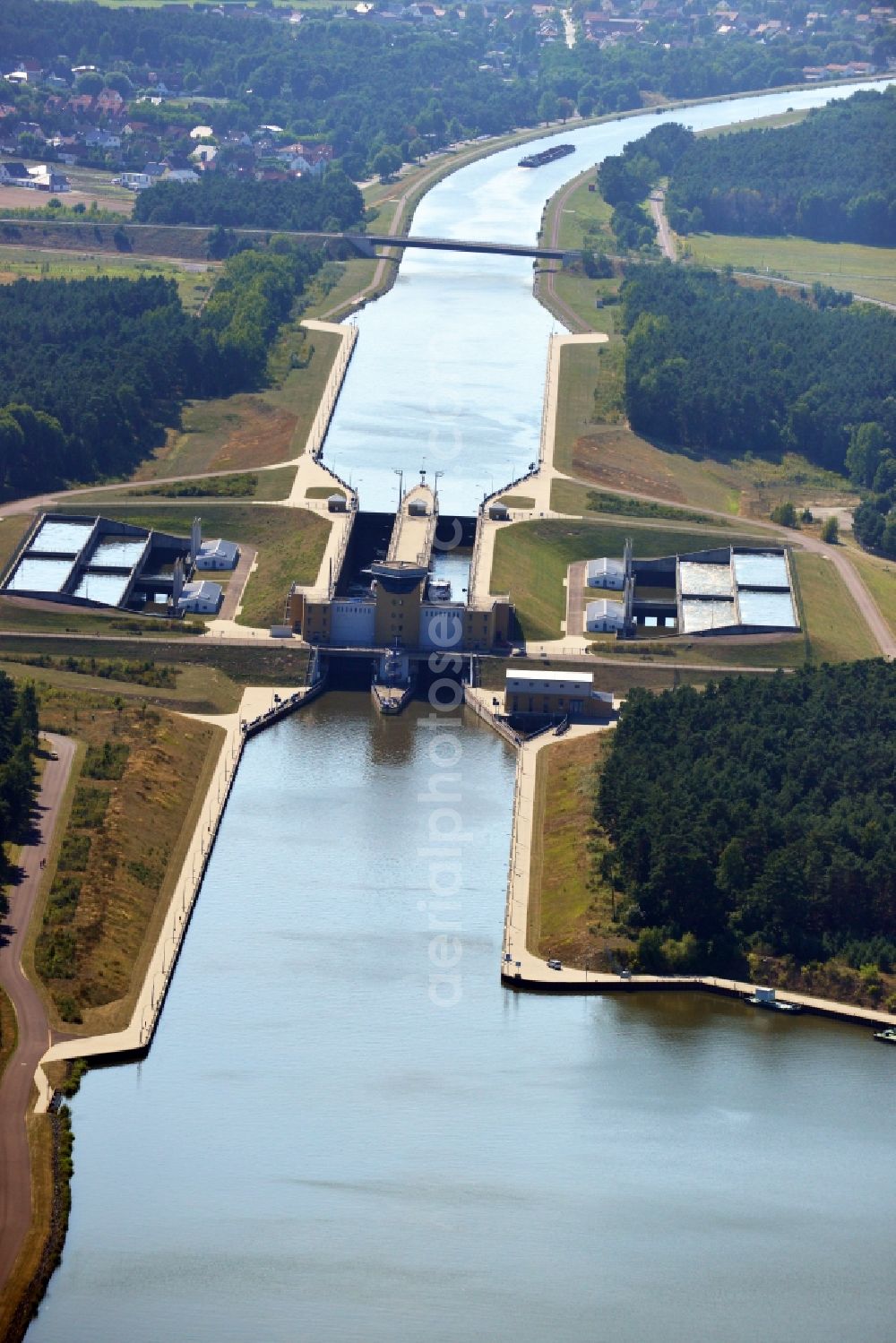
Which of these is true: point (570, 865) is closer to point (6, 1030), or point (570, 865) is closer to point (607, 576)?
point (6, 1030)

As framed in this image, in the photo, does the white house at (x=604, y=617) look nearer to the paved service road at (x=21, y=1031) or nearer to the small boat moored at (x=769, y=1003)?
the paved service road at (x=21, y=1031)

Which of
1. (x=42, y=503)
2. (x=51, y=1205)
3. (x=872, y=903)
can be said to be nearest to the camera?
(x=51, y=1205)

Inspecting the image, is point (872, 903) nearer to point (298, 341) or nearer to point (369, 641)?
point (369, 641)

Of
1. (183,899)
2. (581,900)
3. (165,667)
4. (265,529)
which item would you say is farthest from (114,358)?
(581,900)

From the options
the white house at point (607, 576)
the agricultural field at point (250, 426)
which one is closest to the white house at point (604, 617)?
the white house at point (607, 576)

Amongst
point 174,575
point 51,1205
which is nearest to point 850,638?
point 174,575

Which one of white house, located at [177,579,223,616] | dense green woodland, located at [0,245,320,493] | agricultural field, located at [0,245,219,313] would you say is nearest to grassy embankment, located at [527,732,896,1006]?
white house, located at [177,579,223,616]
